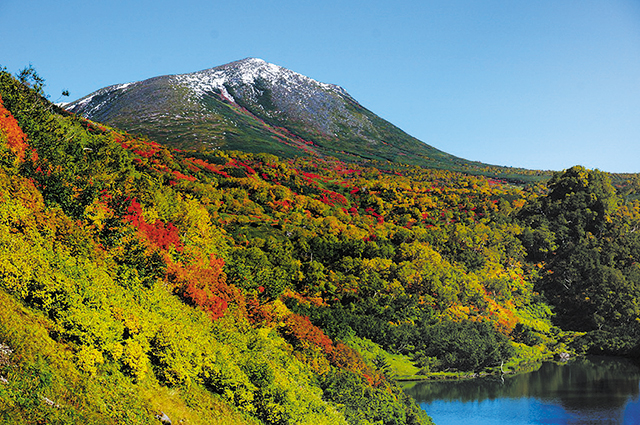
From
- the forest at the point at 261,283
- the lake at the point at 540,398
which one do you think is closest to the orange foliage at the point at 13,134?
the forest at the point at 261,283

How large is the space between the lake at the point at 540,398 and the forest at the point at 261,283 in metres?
3.93

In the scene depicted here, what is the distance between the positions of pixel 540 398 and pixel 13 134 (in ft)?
195

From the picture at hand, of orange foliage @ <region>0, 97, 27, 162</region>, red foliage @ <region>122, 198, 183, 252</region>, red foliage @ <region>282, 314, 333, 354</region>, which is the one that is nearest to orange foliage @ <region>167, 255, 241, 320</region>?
red foliage @ <region>122, 198, 183, 252</region>

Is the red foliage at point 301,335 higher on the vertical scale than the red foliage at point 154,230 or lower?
lower

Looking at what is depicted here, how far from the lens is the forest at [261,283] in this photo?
20.8 m

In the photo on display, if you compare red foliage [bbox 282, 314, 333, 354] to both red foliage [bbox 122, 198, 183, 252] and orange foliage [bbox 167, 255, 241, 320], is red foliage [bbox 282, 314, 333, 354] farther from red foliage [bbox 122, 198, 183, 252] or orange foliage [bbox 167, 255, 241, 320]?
red foliage [bbox 122, 198, 183, 252]

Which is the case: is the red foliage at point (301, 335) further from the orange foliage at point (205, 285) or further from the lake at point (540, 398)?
the lake at point (540, 398)

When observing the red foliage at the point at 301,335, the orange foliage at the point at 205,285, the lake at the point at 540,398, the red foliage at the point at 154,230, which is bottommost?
the lake at the point at 540,398

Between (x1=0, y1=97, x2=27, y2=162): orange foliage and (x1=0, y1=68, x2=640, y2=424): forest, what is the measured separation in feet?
0.75

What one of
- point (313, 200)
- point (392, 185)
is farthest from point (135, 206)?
point (392, 185)

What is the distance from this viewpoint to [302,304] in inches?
2098

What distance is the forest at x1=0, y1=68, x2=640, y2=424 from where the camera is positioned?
20.8 metres

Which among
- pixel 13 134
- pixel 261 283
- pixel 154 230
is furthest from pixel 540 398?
pixel 13 134

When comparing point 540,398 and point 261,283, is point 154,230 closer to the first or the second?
point 261,283
